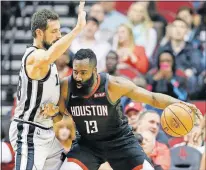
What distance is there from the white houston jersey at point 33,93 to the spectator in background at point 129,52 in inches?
204

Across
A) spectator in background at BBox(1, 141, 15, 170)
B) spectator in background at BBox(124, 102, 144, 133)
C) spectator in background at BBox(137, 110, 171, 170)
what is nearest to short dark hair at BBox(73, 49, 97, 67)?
spectator in background at BBox(1, 141, 15, 170)

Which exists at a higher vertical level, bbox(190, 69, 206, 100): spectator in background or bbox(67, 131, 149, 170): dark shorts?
bbox(190, 69, 206, 100): spectator in background

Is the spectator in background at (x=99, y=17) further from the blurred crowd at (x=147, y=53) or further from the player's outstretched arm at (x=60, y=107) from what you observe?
the player's outstretched arm at (x=60, y=107)

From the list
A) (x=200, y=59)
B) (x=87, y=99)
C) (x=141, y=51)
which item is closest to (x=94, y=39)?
(x=141, y=51)

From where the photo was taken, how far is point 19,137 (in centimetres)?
775

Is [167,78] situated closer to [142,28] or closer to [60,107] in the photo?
[142,28]

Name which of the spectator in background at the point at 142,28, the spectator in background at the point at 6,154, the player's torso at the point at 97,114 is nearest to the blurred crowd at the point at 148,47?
the spectator in background at the point at 142,28

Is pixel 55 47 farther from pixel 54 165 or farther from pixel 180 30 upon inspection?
pixel 180 30

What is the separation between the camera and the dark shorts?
8.11m

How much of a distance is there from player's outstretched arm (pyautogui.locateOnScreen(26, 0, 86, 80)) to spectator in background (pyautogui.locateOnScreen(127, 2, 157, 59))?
598cm

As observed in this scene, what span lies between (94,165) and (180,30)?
18.2ft

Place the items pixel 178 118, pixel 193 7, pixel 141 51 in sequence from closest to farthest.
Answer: pixel 178 118 → pixel 141 51 → pixel 193 7

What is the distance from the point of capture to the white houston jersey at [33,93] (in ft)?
25.2

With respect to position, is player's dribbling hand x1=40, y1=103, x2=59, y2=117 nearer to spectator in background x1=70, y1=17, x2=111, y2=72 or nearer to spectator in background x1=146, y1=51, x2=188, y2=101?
spectator in background x1=146, y1=51, x2=188, y2=101
